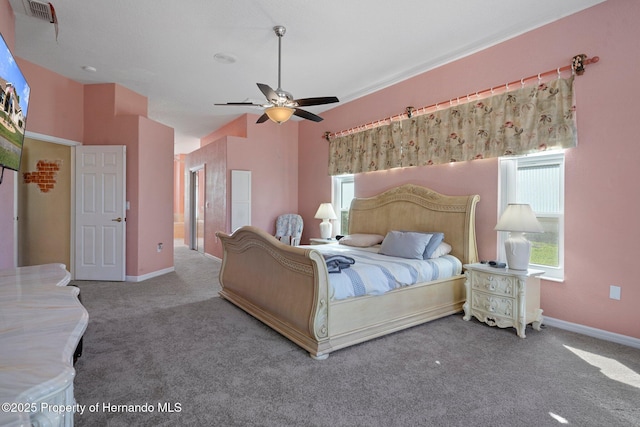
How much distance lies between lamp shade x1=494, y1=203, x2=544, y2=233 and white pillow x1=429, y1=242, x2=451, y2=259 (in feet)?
2.14

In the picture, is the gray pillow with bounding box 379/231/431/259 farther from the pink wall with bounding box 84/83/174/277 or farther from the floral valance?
the pink wall with bounding box 84/83/174/277

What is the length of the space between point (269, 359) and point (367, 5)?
3.12 meters

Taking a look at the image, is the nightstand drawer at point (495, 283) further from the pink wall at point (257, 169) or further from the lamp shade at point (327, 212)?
the pink wall at point (257, 169)

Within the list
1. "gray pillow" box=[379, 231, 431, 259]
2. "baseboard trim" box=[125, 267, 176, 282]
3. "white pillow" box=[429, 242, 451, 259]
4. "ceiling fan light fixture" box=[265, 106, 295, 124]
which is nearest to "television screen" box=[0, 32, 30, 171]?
"ceiling fan light fixture" box=[265, 106, 295, 124]

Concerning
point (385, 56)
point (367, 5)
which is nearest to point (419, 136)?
point (385, 56)

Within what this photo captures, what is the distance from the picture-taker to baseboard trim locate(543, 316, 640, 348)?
8.61ft

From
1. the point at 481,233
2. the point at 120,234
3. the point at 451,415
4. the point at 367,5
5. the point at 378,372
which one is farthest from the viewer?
the point at 120,234

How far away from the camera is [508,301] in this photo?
292cm

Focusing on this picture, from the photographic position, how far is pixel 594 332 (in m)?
2.81

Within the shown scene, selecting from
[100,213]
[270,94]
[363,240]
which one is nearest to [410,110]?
[363,240]

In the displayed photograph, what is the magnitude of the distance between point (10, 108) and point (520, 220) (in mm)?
4015

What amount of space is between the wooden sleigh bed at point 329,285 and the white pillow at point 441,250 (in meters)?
0.12

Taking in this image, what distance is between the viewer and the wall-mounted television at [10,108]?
1.95m

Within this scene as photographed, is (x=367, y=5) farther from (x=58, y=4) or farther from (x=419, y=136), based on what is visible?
(x=58, y=4)
